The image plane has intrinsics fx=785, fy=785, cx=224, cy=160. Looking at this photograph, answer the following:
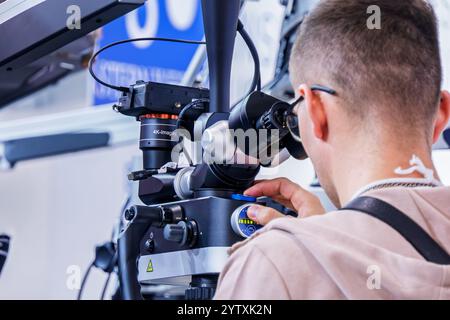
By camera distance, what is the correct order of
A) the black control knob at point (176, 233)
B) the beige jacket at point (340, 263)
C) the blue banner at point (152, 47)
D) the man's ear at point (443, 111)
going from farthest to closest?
1. the blue banner at point (152, 47)
2. the black control knob at point (176, 233)
3. the man's ear at point (443, 111)
4. the beige jacket at point (340, 263)

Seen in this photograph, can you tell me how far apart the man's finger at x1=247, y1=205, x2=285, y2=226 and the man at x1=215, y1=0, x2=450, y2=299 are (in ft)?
0.42

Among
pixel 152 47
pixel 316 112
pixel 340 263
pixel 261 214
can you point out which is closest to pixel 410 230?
pixel 340 263

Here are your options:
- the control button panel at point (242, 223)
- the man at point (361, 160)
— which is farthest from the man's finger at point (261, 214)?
the man at point (361, 160)

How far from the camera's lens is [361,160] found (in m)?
0.97

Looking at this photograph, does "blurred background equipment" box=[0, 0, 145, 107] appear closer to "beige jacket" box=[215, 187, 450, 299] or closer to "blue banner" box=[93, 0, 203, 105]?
"beige jacket" box=[215, 187, 450, 299]

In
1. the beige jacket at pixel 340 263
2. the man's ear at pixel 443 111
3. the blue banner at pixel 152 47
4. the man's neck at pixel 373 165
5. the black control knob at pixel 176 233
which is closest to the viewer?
the beige jacket at pixel 340 263

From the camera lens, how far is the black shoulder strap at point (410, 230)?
0.87 meters

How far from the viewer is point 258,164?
124cm

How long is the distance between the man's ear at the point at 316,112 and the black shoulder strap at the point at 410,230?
6.1 inches

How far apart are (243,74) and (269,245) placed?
5.55 ft

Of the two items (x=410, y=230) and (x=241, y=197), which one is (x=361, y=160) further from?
(x=241, y=197)

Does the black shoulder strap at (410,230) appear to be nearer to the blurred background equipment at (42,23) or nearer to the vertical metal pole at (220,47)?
the vertical metal pole at (220,47)
